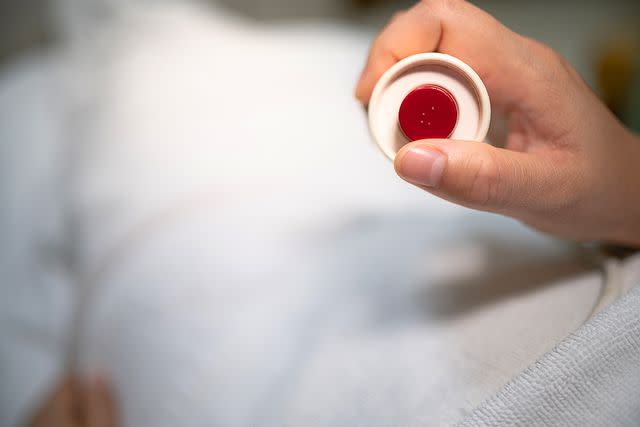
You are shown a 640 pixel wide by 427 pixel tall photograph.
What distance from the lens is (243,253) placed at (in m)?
0.49

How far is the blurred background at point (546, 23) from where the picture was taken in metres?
1.03

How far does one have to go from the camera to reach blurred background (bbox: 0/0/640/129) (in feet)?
3.39

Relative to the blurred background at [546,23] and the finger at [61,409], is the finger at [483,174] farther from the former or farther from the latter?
the blurred background at [546,23]

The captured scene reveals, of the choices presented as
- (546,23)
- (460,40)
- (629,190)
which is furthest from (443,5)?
(546,23)

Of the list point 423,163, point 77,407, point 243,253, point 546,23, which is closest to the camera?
point 423,163

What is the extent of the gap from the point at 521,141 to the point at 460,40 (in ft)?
0.28

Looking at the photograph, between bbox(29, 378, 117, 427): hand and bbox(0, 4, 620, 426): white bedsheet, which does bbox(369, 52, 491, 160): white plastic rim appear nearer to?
bbox(0, 4, 620, 426): white bedsheet

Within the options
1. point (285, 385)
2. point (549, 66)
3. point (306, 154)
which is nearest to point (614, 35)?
point (306, 154)

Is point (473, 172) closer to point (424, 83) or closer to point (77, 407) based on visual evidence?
point (424, 83)

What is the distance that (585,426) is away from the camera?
0.30 meters

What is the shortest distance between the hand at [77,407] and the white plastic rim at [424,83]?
16.8 inches

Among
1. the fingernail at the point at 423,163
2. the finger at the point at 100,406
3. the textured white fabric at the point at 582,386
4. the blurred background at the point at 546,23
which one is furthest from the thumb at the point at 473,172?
the blurred background at the point at 546,23

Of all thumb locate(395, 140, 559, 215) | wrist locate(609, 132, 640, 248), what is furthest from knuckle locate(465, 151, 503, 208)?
wrist locate(609, 132, 640, 248)

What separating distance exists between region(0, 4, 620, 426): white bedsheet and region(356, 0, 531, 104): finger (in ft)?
0.61
